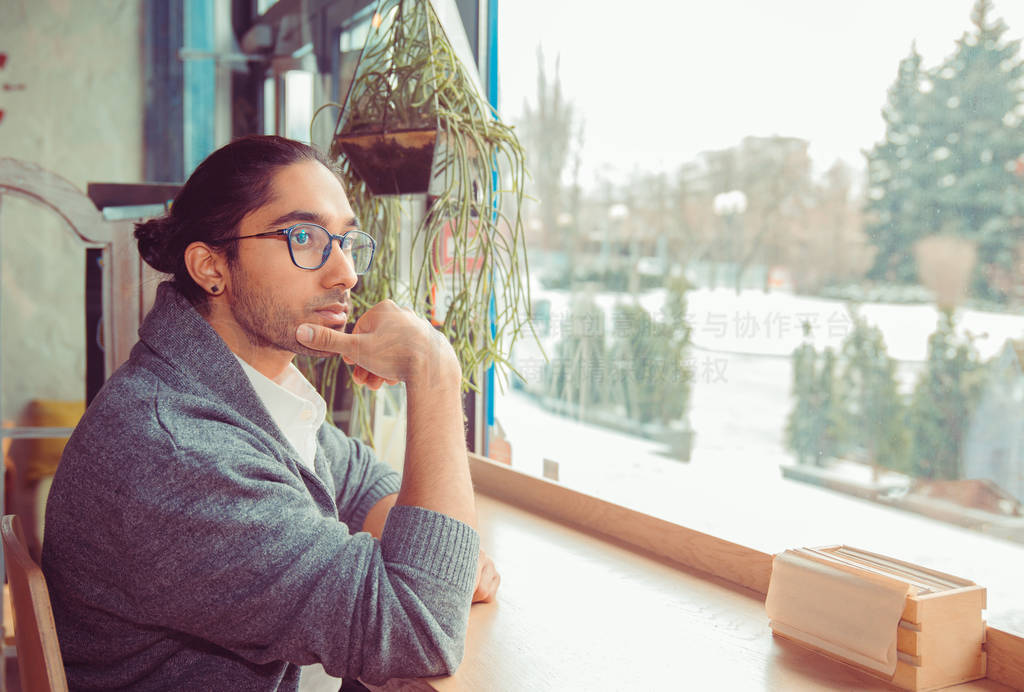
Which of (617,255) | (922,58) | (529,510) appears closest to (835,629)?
(529,510)

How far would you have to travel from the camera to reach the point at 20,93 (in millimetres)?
3424

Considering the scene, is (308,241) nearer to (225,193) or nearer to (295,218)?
(295,218)

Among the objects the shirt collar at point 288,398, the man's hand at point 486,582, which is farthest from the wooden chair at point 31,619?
the man's hand at point 486,582

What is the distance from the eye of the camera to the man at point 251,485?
98cm

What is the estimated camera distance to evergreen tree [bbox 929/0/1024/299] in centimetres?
136

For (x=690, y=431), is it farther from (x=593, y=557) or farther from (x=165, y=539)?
(x=165, y=539)

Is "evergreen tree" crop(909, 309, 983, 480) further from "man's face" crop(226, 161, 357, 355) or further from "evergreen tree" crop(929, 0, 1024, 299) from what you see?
Answer: "man's face" crop(226, 161, 357, 355)

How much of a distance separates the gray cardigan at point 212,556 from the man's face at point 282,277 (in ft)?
0.35

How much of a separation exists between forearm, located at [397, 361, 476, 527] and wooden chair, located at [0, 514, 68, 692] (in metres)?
0.44

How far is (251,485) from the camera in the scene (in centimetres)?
100

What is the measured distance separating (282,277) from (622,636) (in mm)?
742

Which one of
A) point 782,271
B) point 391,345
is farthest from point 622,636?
point 782,271

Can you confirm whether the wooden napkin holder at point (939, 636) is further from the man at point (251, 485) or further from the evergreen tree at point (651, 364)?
the evergreen tree at point (651, 364)

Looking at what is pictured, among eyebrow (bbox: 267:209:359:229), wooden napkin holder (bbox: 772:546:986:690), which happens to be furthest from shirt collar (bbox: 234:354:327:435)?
wooden napkin holder (bbox: 772:546:986:690)
